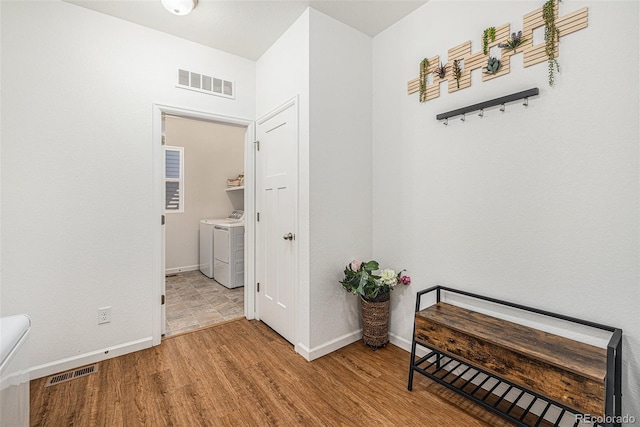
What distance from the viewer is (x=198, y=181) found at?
16.3 feet

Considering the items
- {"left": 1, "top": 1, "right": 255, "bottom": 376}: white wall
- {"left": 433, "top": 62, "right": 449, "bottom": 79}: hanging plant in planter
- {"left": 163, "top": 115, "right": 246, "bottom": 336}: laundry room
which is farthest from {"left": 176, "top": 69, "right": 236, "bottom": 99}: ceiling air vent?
{"left": 433, "top": 62, "right": 449, "bottom": 79}: hanging plant in planter

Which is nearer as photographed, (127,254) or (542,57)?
(542,57)

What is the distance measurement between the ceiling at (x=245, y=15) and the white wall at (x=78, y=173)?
13 centimetres

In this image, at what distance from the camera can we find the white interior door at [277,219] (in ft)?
8.01

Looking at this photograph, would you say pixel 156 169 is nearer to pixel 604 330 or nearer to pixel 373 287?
pixel 373 287

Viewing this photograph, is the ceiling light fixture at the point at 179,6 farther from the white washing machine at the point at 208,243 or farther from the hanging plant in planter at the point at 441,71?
the white washing machine at the point at 208,243

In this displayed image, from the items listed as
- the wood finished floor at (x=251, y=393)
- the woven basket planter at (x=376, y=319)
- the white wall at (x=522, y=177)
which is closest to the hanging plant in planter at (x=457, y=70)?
the white wall at (x=522, y=177)

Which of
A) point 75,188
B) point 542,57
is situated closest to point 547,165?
point 542,57

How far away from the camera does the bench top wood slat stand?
1.27 m

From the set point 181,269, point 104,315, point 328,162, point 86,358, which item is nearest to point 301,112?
point 328,162

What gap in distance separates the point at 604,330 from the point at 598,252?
0.38m

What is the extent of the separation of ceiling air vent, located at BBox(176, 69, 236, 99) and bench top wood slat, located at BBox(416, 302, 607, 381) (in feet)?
8.46

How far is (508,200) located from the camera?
1754 mm

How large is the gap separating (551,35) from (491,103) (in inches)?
16.2
